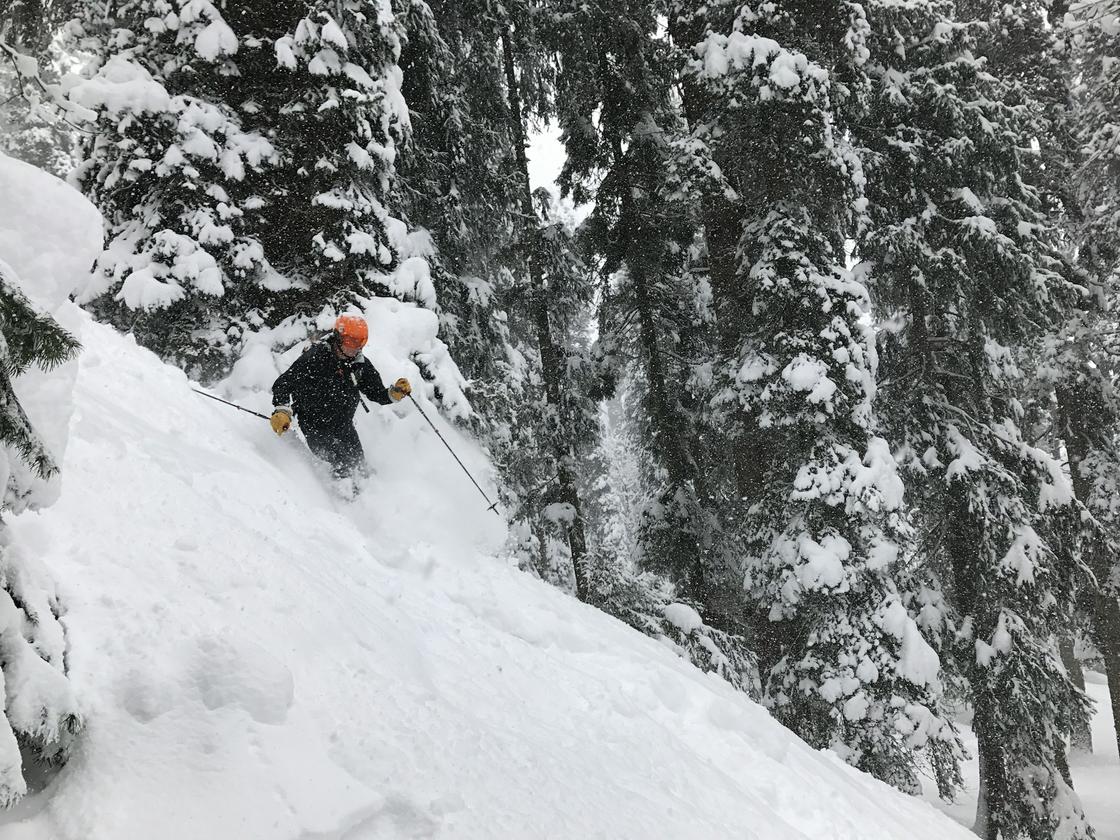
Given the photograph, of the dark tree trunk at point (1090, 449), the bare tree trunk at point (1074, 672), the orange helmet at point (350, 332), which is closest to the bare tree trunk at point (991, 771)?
the dark tree trunk at point (1090, 449)

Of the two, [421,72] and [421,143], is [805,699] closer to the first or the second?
[421,143]

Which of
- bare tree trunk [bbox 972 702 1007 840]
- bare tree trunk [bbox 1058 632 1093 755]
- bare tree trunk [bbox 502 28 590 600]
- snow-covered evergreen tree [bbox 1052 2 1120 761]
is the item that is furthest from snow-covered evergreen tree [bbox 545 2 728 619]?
bare tree trunk [bbox 1058 632 1093 755]

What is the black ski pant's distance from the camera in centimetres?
725

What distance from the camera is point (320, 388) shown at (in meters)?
7.27

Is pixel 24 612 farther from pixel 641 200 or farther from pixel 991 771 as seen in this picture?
pixel 991 771

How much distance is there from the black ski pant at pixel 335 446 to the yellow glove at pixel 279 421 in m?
0.26

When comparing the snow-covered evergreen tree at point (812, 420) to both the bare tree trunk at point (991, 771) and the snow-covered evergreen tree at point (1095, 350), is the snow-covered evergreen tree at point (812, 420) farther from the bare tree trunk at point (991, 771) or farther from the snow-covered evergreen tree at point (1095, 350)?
the snow-covered evergreen tree at point (1095, 350)

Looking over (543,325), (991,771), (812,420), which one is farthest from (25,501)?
(991,771)

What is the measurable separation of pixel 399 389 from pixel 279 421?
4.16 feet

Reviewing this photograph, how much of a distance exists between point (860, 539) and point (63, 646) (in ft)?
30.0

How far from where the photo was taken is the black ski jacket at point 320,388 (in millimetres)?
7191

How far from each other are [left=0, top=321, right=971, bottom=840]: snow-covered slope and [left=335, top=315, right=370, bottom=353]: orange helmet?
1.36 metres

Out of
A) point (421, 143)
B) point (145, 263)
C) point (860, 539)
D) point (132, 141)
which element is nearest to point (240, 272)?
point (145, 263)

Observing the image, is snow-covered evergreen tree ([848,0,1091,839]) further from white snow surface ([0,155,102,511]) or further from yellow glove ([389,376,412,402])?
white snow surface ([0,155,102,511])
